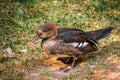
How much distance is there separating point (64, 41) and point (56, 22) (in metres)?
1.64

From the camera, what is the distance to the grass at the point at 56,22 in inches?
226

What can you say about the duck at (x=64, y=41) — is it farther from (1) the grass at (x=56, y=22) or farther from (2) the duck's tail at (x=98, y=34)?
(1) the grass at (x=56, y=22)

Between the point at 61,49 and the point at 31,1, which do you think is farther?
the point at 31,1

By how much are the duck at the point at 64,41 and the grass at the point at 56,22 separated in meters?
0.26

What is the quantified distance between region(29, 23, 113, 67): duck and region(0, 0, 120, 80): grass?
26cm

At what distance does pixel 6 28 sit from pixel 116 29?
6.21 ft

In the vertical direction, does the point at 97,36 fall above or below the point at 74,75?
above

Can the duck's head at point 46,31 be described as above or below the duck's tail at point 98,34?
above

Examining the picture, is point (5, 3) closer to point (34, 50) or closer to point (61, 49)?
point (34, 50)

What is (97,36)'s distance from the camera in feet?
19.5

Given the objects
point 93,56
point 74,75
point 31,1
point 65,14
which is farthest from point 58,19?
point 74,75

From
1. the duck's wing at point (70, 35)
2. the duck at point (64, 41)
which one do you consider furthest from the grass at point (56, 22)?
the duck's wing at point (70, 35)

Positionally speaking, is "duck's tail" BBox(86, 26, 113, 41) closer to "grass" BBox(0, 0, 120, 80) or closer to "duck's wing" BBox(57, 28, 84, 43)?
"duck's wing" BBox(57, 28, 84, 43)

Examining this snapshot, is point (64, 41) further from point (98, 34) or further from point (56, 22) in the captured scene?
point (56, 22)
